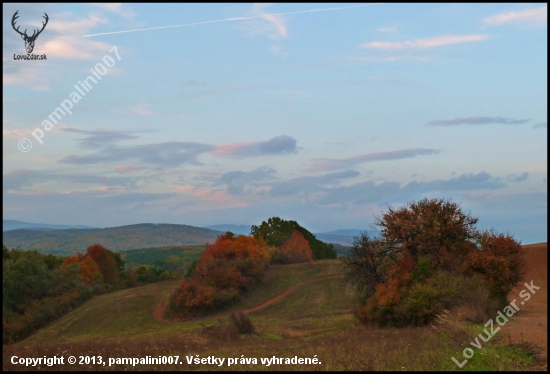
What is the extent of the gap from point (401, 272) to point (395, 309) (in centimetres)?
331

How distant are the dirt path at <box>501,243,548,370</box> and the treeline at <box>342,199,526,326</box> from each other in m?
2.00

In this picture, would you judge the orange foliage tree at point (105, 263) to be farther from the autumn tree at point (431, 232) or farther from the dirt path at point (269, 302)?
the autumn tree at point (431, 232)

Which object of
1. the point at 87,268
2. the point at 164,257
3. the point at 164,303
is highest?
the point at 87,268

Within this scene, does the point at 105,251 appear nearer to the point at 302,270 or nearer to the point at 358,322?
the point at 302,270

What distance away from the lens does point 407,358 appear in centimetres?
1581

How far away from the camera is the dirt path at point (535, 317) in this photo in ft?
59.5

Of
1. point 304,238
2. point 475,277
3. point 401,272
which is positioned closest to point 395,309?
point 401,272

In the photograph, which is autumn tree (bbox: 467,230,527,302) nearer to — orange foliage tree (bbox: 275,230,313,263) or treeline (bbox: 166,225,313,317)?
treeline (bbox: 166,225,313,317)

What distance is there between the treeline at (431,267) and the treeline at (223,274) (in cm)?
2311

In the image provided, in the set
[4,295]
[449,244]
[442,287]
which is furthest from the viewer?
[4,295]

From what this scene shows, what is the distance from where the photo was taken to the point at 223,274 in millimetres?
65500

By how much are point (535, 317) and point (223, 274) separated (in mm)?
41099

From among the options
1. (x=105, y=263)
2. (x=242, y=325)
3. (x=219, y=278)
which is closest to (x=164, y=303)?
(x=219, y=278)

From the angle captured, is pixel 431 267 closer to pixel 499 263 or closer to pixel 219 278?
pixel 499 263
